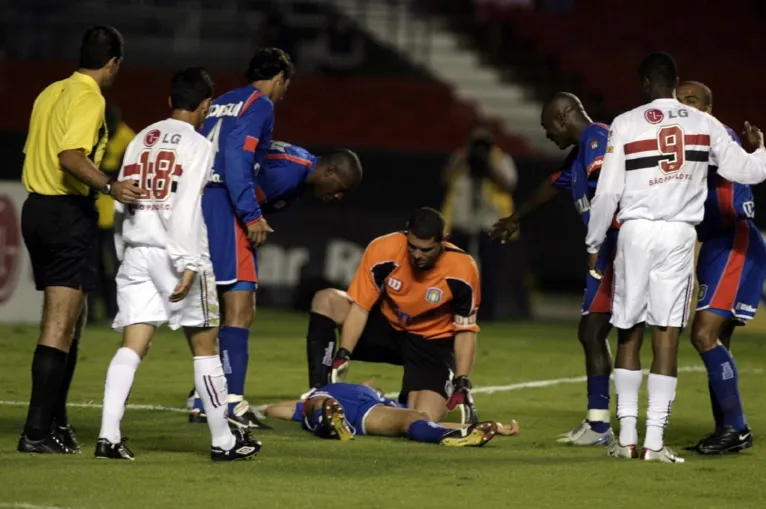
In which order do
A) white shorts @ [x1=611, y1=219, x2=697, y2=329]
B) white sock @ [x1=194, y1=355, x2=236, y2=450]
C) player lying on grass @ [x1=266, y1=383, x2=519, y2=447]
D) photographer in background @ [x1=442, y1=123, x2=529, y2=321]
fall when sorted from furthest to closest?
photographer in background @ [x1=442, y1=123, x2=529, y2=321], player lying on grass @ [x1=266, y1=383, x2=519, y2=447], white shorts @ [x1=611, y1=219, x2=697, y2=329], white sock @ [x1=194, y1=355, x2=236, y2=450]

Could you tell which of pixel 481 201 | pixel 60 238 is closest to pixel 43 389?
pixel 60 238

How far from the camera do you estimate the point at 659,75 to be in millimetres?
8266

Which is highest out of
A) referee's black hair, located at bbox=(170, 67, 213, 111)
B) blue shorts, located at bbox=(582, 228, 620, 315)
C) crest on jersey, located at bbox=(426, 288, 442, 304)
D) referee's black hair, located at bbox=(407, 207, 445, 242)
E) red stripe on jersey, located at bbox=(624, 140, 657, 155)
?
referee's black hair, located at bbox=(170, 67, 213, 111)

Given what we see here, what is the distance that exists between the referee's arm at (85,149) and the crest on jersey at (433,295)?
8.72 feet

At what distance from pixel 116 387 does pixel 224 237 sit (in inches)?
76.6

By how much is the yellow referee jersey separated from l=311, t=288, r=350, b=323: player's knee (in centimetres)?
248

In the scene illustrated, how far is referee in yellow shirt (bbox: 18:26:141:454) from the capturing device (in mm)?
7859

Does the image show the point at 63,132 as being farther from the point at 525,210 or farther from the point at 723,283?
the point at 723,283

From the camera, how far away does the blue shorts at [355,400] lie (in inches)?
357

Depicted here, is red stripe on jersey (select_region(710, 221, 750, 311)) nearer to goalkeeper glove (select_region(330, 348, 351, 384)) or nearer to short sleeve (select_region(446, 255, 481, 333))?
short sleeve (select_region(446, 255, 481, 333))

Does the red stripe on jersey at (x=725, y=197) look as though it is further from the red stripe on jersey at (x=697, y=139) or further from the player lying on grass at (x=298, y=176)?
the player lying on grass at (x=298, y=176)

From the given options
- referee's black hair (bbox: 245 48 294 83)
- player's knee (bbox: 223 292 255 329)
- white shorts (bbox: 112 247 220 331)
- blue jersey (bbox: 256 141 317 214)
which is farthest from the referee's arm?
A: blue jersey (bbox: 256 141 317 214)

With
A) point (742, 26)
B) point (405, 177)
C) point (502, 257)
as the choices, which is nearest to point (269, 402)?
point (502, 257)

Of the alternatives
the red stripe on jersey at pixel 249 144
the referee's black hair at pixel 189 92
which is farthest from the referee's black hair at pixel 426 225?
the referee's black hair at pixel 189 92
